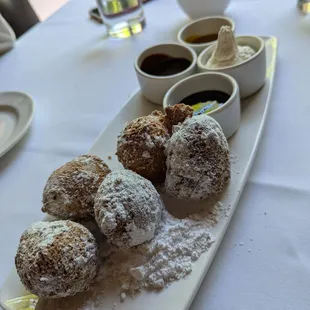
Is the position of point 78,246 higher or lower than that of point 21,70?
higher

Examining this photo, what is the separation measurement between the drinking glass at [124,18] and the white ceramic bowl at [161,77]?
354mm

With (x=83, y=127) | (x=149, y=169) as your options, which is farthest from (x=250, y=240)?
(x=83, y=127)

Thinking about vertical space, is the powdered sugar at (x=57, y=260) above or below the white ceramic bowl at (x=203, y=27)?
above

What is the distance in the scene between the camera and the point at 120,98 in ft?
3.74

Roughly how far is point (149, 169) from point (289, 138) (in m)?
0.29

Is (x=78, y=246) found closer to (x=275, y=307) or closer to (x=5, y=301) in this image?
(x=5, y=301)

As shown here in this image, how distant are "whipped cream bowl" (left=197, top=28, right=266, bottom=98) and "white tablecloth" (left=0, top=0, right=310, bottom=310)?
2.9 inches

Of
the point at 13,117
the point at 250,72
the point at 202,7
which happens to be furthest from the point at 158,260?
the point at 202,7

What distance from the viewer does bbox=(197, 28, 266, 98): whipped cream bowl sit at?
920mm

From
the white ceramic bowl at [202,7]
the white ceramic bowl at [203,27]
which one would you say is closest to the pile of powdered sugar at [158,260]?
the white ceramic bowl at [203,27]

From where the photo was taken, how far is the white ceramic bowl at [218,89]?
829 mm

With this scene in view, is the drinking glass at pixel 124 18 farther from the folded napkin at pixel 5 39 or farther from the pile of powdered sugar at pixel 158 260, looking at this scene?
the pile of powdered sugar at pixel 158 260

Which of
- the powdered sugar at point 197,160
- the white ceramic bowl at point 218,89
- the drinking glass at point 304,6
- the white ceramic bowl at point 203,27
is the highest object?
the powdered sugar at point 197,160

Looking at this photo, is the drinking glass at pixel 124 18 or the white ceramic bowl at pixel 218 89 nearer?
the white ceramic bowl at pixel 218 89
